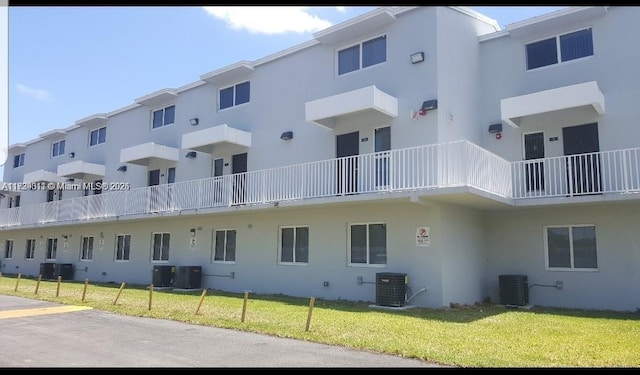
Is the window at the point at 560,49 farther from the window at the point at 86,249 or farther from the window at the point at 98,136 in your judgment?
the window at the point at 86,249

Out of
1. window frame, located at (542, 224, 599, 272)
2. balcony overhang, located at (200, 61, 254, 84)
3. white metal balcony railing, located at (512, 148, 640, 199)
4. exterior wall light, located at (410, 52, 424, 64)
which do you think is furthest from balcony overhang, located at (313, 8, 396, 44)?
window frame, located at (542, 224, 599, 272)

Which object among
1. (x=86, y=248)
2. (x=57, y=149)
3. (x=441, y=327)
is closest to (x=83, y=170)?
(x=86, y=248)

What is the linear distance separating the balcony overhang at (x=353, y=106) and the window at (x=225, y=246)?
18.9 ft

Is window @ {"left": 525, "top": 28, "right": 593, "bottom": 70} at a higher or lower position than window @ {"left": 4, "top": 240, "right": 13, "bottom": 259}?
higher

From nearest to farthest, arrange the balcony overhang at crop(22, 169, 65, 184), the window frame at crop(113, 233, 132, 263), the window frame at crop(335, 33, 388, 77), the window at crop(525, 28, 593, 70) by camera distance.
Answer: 1. the window at crop(525, 28, 593, 70)
2. the window frame at crop(335, 33, 388, 77)
3. the window frame at crop(113, 233, 132, 263)
4. the balcony overhang at crop(22, 169, 65, 184)

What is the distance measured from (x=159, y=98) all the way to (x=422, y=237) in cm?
1476

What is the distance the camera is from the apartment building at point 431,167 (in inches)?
520

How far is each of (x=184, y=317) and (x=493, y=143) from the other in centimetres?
1066

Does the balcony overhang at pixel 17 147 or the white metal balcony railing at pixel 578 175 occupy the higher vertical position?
the balcony overhang at pixel 17 147

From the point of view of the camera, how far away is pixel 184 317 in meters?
11.2

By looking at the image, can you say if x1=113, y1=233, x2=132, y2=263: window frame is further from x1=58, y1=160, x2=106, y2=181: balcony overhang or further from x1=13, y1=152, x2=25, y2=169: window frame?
x1=13, y1=152, x2=25, y2=169: window frame

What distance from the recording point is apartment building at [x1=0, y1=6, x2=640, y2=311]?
1321 cm

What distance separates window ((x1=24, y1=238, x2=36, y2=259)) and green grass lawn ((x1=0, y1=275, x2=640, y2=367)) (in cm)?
1671

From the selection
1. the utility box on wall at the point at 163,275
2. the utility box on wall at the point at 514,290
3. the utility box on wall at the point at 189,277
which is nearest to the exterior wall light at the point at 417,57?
the utility box on wall at the point at 514,290
